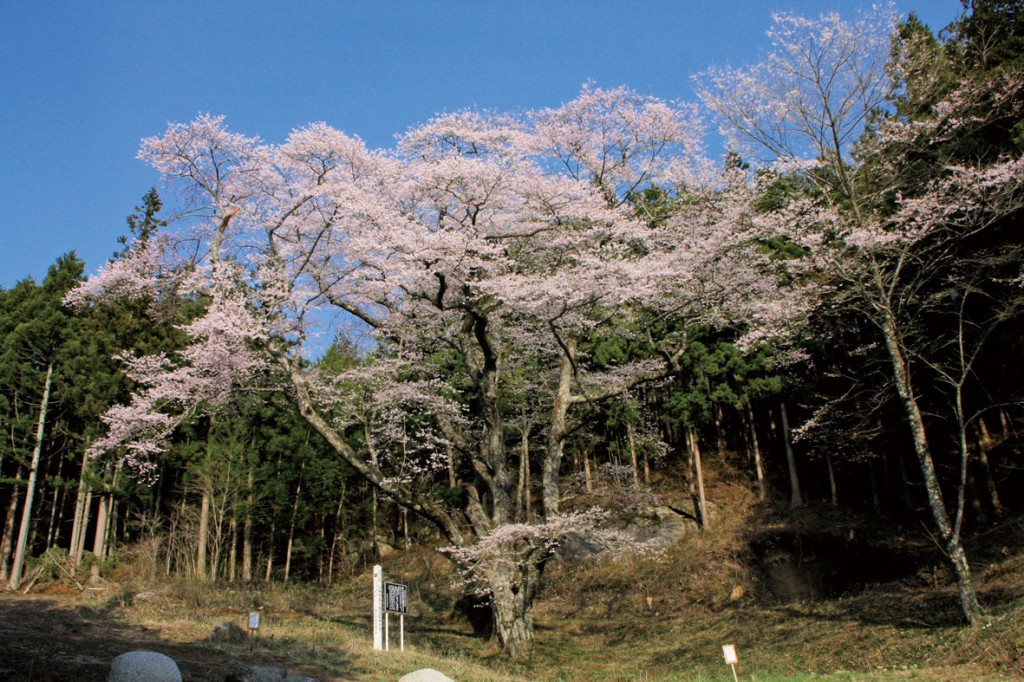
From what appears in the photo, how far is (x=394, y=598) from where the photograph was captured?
10.8 meters

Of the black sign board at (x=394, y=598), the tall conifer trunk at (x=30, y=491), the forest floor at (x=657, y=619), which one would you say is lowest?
the forest floor at (x=657, y=619)

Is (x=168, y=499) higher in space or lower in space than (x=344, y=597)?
higher

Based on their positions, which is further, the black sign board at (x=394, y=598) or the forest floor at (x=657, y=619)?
the black sign board at (x=394, y=598)

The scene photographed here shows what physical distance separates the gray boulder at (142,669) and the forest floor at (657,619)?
134cm

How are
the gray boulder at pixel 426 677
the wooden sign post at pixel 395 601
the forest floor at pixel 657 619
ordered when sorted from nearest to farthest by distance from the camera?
1. the gray boulder at pixel 426 677
2. the forest floor at pixel 657 619
3. the wooden sign post at pixel 395 601

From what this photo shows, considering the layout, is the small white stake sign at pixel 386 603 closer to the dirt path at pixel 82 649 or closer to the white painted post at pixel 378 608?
the white painted post at pixel 378 608

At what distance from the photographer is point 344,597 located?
69.8ft

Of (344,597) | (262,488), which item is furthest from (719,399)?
(262,488)

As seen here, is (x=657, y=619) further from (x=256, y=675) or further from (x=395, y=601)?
(x=256, y=675)

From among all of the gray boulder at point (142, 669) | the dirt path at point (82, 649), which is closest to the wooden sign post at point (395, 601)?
the dirt path at point (82, 649)

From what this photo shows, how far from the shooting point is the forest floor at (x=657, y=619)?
8.95 m

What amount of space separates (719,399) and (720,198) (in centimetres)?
798

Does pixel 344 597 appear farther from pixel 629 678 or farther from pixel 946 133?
pixel 946 133

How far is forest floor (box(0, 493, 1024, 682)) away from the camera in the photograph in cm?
895
